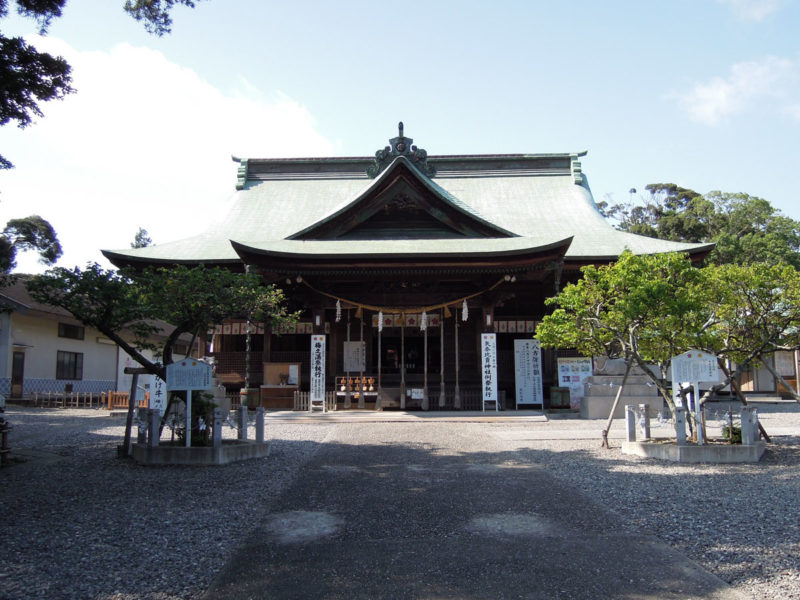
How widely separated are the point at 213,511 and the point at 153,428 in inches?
151

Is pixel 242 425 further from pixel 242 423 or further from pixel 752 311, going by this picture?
pixel 752 311

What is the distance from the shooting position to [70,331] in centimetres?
2878

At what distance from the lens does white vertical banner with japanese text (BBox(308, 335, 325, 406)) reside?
1828cm

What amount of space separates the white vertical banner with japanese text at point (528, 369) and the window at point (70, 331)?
72.9ft

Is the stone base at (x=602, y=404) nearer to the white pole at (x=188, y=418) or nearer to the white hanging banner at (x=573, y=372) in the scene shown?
the white hanging banner at (x=573, y=372)

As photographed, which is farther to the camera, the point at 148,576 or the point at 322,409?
the point at 322,409

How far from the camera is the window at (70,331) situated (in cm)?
2814

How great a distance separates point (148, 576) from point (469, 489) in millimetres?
4207

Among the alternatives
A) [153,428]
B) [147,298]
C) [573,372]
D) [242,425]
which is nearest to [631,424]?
[242,425]

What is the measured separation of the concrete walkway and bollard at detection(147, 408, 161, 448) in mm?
2917

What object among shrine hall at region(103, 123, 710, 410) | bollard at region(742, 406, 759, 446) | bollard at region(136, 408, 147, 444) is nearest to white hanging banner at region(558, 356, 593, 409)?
shrine hall at region(103, 123, 710, 410)

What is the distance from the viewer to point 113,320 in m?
9.70

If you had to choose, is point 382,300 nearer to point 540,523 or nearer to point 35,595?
point 540,523

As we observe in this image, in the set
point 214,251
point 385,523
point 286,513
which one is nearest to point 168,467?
point 286,513
